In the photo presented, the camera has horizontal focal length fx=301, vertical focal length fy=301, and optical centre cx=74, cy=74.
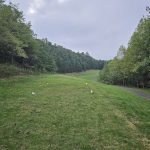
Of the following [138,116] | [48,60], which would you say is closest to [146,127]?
[138,116]

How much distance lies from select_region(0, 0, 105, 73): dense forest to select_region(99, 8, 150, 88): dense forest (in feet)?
68.3

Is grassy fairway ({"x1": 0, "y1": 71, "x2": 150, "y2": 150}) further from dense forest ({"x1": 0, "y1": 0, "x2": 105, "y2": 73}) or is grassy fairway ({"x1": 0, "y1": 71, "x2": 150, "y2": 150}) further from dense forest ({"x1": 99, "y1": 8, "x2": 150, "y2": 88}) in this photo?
dense forest ({"x1": 99, "y1": 8, "x2": 150, "y2": 88})

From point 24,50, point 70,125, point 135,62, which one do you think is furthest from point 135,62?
point 70,125

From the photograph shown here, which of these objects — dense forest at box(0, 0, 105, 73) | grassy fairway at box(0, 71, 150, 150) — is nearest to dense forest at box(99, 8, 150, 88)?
dense forest at box(0, 0, 105, 73)

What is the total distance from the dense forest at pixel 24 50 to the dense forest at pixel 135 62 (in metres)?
20.8

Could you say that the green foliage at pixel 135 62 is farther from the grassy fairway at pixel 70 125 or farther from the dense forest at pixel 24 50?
the grassy fairway at pixel 70 125

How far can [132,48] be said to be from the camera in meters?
60.3

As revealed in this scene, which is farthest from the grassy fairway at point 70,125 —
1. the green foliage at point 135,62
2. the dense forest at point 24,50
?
the green foliage at point 135,62

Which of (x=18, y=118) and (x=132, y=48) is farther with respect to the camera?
(x=132, y=48)

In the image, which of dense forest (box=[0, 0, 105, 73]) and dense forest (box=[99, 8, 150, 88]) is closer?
dense forest (box=[0, 0, 105, 73])

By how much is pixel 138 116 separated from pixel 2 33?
88.4 feet

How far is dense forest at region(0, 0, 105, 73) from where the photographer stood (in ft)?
144

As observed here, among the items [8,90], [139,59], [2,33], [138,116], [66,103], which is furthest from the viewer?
[139,59]

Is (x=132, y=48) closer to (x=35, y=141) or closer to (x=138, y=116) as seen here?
(x=138, y=116)
